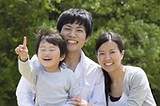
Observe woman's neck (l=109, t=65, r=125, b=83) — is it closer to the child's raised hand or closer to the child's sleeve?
the child's sleeve

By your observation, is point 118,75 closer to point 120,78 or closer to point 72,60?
point 120,78

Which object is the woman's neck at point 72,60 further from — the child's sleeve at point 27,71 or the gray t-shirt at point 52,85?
the child's sleeve at point 27,71

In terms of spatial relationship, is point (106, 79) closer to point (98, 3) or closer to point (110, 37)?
point (110, 37)

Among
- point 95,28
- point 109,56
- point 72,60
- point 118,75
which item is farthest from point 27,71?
point 95,28

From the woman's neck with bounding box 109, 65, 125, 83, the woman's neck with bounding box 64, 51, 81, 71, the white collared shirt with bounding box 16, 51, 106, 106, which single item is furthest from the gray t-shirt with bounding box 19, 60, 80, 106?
the woman's neck with bounding box 109, 65, 125, 83

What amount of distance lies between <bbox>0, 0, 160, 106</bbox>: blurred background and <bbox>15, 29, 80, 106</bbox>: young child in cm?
320

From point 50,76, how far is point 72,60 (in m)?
0.60

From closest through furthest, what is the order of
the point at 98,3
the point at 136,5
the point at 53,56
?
the point at 53,56, the point at 98,3, the point at 136,5

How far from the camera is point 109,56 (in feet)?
10.7

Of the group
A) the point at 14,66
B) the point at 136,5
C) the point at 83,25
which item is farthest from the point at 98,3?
the point at 83,25

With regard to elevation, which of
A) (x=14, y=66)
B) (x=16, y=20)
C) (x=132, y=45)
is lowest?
(x=14, y=66)

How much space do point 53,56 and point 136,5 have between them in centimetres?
467

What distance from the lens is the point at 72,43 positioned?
3293 mm

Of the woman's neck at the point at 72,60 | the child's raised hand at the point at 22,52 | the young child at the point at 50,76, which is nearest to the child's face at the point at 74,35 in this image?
the woman's neck at the point at 72,60
